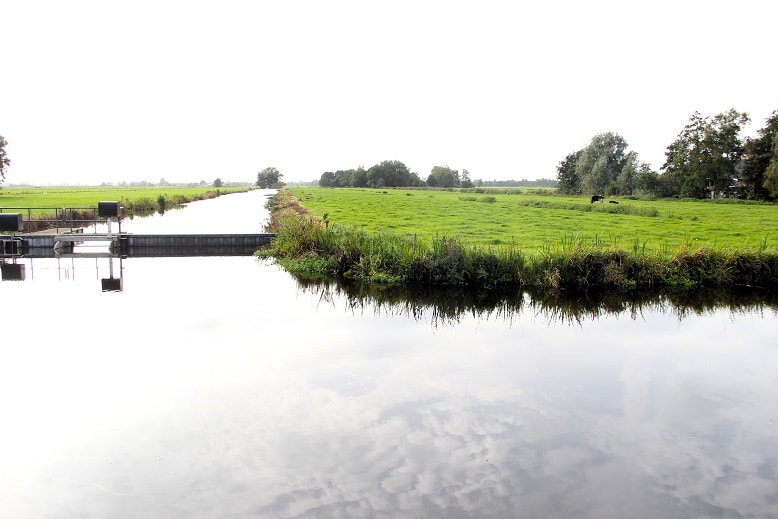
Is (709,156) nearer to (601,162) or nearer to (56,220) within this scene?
(601,162)

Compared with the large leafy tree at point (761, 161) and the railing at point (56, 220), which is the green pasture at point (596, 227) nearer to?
the railing at point (56, 220)

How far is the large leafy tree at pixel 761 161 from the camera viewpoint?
162ft

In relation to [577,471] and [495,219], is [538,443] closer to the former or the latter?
[577,471]

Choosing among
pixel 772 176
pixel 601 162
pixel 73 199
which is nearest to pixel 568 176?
pixel 601 162

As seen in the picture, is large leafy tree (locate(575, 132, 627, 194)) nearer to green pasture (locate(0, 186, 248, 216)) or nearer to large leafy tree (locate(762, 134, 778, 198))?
large leafy tree (locate(762, 134, 778, 198))

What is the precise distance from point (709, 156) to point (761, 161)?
24.1 ft

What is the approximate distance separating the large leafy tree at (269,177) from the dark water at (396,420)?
184m

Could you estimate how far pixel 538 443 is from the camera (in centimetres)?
609

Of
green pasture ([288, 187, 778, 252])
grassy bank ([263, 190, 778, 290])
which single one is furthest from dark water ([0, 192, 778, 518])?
green pasture ([288, 187, 778, 252])

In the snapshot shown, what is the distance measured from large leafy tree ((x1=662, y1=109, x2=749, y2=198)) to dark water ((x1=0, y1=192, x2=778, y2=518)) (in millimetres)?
54771

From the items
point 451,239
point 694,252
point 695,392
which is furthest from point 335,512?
point 694,252

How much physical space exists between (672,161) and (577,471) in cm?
6808

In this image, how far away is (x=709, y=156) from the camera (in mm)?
59281

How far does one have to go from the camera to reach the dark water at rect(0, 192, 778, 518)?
5047mm
